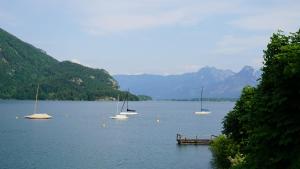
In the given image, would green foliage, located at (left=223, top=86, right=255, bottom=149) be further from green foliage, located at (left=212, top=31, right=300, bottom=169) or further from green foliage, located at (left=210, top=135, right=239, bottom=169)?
green foliage, located at (left=212, top=31, right=300, bottom=169)

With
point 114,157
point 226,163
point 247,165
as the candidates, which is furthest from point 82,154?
point 247,165

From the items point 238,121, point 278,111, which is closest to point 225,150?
point 238,121

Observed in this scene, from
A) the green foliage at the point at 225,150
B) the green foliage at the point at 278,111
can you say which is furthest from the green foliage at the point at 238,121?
the green foliage at the point at 278,111

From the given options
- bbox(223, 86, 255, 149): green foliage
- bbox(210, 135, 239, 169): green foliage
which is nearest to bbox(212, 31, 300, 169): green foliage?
bbox(223, 86, 255, 149): green foliage

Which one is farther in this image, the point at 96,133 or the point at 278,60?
the point at 96,133

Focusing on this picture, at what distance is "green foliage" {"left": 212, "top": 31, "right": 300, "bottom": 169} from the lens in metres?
29.6

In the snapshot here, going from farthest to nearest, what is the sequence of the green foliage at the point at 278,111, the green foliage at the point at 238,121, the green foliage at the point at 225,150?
1. the green foliage at the point at 225,150
2. the green foliage at the point at 238,121
3. the green foliage at the point at 278,111

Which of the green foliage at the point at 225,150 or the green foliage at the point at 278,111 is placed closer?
the green foliage at the point at 278,111

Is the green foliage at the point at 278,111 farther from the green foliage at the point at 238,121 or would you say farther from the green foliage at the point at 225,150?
the green foliage at the point at 225,150

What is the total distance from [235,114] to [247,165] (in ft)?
86.7

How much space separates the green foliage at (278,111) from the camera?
29619 mm

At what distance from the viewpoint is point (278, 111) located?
102ft

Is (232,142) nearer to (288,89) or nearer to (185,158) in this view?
(185,158)

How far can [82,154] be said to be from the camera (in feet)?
329
